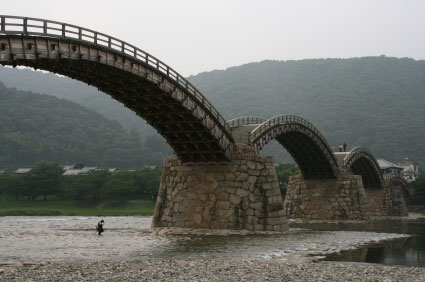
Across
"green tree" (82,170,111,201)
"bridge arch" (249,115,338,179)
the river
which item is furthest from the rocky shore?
"green tree" (82,170,111,201)

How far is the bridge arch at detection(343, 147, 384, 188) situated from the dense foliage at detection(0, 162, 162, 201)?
3474 centimetres

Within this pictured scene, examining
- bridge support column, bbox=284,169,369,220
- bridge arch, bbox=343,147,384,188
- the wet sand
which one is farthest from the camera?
bridge arch, bbox=343,147,384,188

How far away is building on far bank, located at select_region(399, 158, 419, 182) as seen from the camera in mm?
127156

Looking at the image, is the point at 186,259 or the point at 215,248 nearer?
the point at 186,259

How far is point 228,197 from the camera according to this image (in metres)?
32.6

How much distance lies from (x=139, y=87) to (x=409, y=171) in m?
114

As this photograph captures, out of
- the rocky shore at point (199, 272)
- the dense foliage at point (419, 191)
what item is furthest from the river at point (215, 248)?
the dense foliage at point (419, 191)

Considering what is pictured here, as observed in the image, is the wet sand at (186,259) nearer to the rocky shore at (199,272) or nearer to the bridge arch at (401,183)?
the rocky shore at (199,272)

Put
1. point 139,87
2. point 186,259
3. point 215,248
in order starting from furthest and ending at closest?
point 139,87 < point 215,248 < point 186,259

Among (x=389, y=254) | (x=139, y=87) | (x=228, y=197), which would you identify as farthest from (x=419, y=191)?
(x=139, y=87)

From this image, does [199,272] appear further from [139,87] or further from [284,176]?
[284,176]

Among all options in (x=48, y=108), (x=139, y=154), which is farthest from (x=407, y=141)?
(x=48, y=108)

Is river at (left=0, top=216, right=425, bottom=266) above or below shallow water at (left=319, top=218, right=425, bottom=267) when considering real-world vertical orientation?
above

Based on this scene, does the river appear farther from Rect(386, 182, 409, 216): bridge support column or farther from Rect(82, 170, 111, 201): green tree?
Rect(82, 170, 111, 201): green tree
